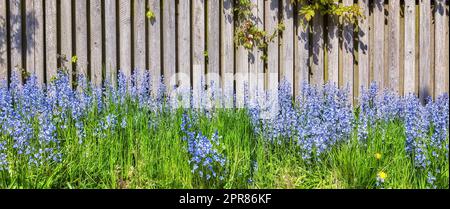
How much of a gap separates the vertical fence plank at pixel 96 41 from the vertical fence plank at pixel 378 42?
8.17 feet

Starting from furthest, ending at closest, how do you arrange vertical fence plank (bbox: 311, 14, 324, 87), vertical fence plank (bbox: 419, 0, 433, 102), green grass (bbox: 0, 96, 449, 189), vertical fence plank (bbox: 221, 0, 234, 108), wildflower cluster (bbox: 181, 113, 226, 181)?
vertical fence plank (bbox: 419, 0, 433, 102), vertical fence plank (bbox: 311, 14, 324, 87), vertical fence plank (bbox: 221, 0, 234, 108), green grass (bbox: 0, 96, 449, 189), wildflower cluster (bbox: 181, 113, 226, 181)

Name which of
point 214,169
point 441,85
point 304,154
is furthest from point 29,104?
point 441,85

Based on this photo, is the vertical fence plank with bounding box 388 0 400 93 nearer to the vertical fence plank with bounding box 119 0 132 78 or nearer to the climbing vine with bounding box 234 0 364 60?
the climbing vine with bounding box 234 0 364 60

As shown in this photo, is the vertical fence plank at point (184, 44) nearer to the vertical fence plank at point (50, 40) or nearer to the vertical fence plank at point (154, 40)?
the vertical fence plank at point (154, 40)

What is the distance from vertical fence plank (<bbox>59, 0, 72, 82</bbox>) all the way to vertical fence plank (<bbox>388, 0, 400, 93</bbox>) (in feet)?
9.48

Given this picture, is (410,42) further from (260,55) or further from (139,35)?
(139,35)

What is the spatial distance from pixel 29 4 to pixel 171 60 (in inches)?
51.5

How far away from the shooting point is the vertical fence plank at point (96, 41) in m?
5.09

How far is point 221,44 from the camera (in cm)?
532

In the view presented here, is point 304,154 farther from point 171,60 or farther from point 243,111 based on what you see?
point 171,60

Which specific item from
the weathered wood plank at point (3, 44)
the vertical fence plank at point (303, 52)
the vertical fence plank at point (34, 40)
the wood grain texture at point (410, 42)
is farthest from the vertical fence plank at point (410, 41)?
the weathered wood plank at point (3, 44)

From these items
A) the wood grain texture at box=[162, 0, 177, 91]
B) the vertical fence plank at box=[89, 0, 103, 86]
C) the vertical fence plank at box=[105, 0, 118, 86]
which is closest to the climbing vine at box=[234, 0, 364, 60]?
the wood grain texture at box=[162, 0, 177, 91]

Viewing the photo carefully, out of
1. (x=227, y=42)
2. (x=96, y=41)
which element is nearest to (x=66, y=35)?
(x=96, y=41)

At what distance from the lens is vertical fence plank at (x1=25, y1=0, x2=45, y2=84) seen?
5074 millimetres
